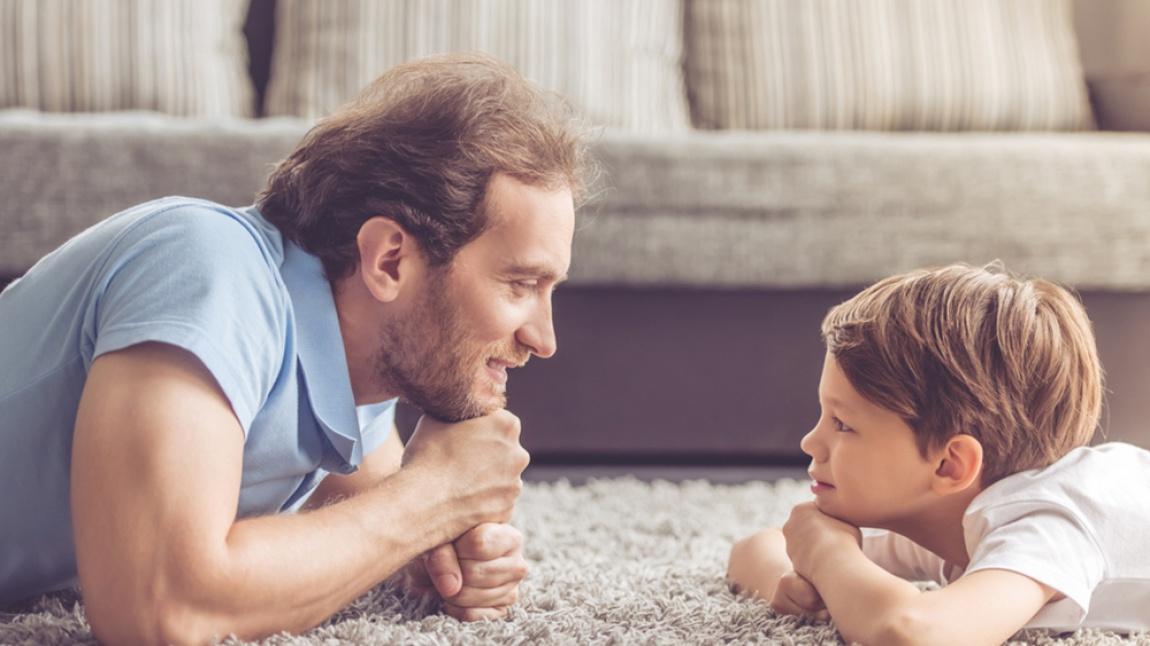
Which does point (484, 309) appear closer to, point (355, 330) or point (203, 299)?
point (355, 330)

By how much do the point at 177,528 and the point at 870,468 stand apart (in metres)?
0.59

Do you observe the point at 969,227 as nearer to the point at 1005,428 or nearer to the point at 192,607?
the point at 1005,428

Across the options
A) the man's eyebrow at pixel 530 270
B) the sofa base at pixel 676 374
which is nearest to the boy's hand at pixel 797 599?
the man's eyebrow at pixel 530 270

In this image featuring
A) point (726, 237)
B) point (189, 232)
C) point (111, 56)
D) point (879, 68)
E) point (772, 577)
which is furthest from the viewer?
point (879, 68)

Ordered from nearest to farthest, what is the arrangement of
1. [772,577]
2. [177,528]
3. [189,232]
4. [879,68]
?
1. [177,528]
2. [189,232]
3. [772,577]
4. [879,68]

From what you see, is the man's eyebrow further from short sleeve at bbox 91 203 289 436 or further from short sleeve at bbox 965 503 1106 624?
short sleeve at bbox 965 503 1106 624

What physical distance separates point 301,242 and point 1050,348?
67 centimetres

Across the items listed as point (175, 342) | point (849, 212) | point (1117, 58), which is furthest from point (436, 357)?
point (1117, 58)

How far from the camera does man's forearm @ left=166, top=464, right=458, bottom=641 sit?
87cm

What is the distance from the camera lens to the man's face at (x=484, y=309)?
1.09m

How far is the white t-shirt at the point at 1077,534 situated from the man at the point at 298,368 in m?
0.41

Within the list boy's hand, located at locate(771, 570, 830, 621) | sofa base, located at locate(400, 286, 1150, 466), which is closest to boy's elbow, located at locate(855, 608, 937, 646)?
boy's hand, located at locate(771, 570, 830, 621)

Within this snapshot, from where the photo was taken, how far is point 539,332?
44.2 inches

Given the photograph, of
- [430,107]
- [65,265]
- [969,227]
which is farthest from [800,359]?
[65,265]
